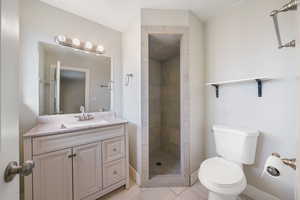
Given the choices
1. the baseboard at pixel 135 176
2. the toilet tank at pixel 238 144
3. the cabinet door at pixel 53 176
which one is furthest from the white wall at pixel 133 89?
the toilet tank at pixel 238 144

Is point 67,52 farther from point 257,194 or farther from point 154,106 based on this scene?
point 257,194

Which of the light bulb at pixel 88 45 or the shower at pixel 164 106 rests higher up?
the light bulb at pixel 88 45

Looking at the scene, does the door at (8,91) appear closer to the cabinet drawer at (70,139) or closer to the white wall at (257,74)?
the cabinet drawer at (70,139)

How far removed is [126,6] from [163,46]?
2.59 feet

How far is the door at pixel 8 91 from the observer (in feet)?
1.38

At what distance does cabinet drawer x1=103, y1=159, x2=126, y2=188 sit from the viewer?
1454mm

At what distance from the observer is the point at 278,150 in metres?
1.28

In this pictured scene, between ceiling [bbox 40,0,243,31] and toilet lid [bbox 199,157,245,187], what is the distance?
185 cm

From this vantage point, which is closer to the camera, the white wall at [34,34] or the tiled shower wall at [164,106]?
the white wall at [34,34]

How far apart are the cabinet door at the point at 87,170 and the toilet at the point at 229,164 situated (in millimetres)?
1070

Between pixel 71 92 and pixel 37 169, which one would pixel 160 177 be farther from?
pixel 71 92

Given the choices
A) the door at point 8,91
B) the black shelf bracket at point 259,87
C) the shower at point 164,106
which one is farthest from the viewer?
the shower at point 164,106

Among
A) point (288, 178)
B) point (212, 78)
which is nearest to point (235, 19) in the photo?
point (212, 78)

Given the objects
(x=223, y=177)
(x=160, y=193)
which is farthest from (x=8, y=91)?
(x=160, y=193)
